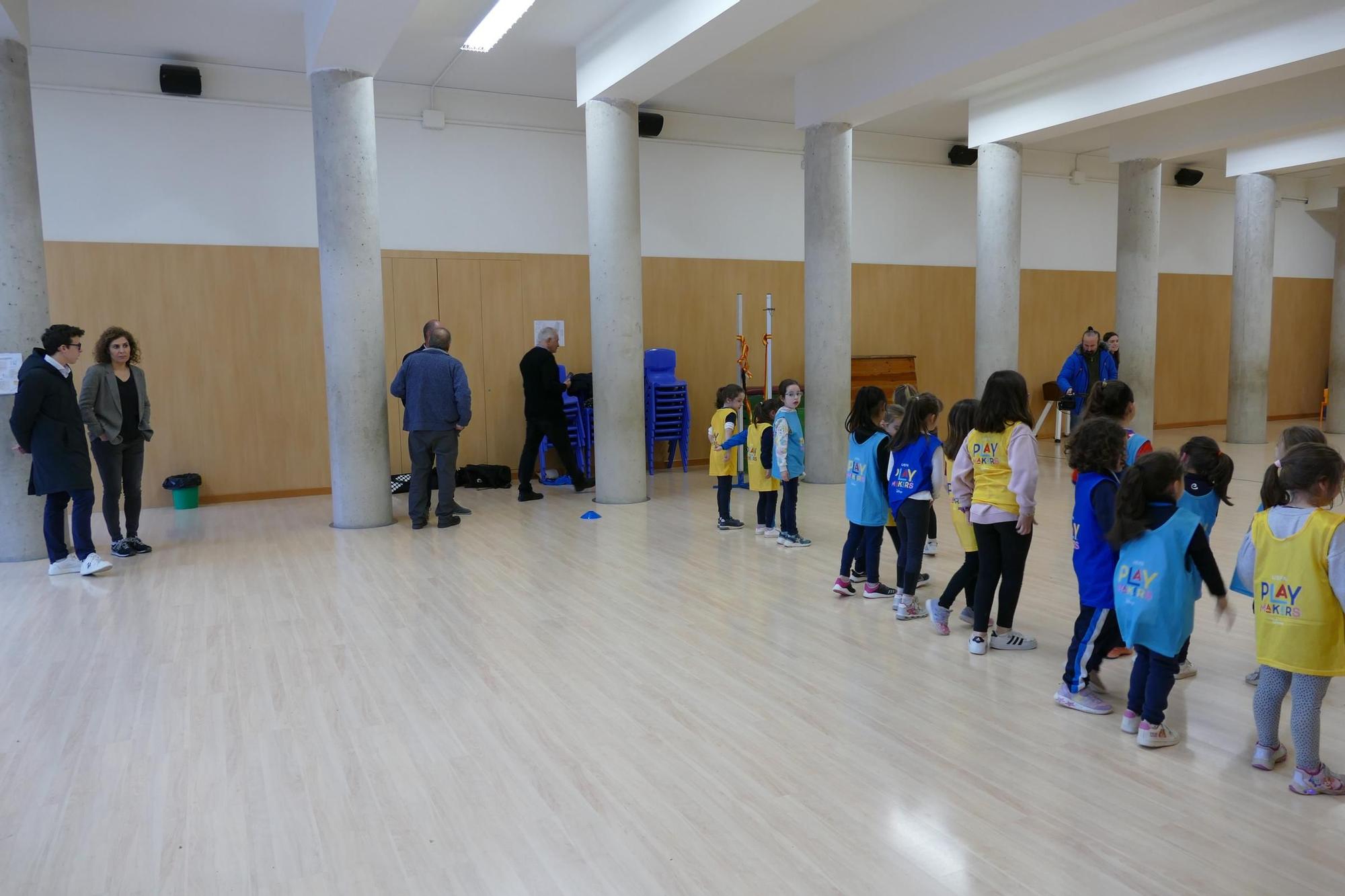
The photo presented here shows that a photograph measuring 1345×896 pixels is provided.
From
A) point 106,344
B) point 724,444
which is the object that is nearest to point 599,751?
point 724,444

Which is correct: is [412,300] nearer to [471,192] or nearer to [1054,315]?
[471,192]

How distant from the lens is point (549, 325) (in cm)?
1030

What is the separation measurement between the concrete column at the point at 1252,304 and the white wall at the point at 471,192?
2.15 meters

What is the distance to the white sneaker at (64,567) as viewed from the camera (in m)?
6.07

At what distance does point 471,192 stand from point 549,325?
5.32 ft

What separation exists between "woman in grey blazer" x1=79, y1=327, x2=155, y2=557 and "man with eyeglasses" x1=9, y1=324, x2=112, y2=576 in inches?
14.6

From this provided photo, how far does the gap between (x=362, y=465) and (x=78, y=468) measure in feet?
6.91

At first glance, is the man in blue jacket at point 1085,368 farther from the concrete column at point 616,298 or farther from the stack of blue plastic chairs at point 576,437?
the stack of blue plastic chairs at point 576,437

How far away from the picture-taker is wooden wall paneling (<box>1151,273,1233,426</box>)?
14.4 metres

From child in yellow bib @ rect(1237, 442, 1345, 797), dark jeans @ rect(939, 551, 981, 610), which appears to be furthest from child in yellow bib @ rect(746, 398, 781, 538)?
child in yellow bib @ rect(1237, 442, 1345, 797)

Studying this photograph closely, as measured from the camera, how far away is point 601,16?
304 inches

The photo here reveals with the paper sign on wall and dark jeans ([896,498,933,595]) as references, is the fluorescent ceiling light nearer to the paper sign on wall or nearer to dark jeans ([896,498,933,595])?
the paper sign on wall

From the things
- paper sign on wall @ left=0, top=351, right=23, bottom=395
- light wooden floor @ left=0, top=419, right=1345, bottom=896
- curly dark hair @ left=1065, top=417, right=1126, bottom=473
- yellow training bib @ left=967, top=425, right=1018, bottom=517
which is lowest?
light wooden floor @ left=0, top=419, right=1345, bottom=896

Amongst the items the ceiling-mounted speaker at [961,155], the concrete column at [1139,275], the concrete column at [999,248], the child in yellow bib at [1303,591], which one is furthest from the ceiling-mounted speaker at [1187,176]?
the child in yellow bib at [1303,591]
